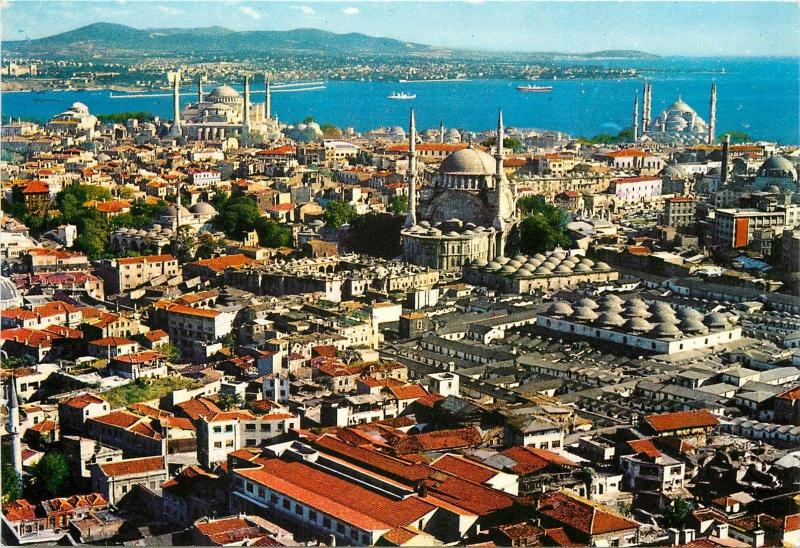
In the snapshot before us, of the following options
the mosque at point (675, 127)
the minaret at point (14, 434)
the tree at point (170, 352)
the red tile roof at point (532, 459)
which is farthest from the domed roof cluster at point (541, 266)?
the mosque at point (675, 127)

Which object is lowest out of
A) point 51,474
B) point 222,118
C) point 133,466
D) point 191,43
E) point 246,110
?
point 51,474

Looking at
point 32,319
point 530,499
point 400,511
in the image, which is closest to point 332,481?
point 400,511

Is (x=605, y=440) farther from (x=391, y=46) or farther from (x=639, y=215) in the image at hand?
(x=391, y=46)

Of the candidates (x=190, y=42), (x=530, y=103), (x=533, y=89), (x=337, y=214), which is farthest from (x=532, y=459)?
(x=533, y=89)

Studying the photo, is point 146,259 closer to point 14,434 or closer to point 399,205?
point 399,205

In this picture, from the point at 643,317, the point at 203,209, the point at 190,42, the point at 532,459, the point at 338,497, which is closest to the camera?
the point at 338,497

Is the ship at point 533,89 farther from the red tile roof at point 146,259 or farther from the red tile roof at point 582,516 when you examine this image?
the red tile roof at point 582,516
